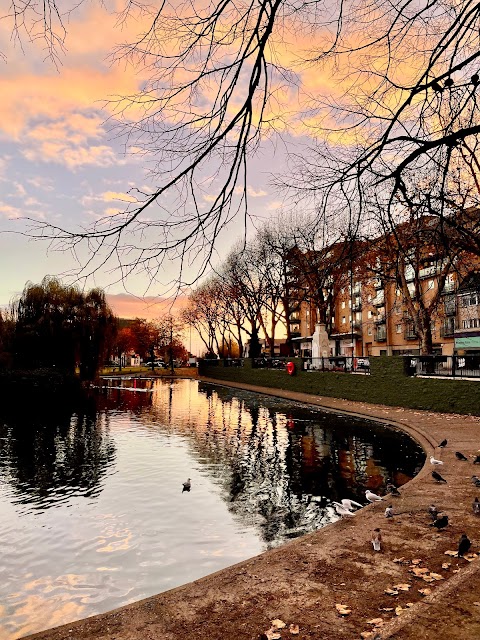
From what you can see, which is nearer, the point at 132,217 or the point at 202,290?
the point at 132,217

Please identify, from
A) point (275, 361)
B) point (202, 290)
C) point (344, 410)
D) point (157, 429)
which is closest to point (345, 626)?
point (157, 429)

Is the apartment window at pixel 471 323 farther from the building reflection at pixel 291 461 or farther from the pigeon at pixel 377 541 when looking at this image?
the pigeon at pixel 377 541

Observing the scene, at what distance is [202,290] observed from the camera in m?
59.2

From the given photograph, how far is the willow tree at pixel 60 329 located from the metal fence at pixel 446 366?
25926mm

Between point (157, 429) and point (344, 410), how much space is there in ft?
29.1

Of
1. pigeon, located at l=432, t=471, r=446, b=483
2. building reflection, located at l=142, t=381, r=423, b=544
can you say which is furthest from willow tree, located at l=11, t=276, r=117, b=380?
pigeon, located at l=432, t=471, r=446, b=483

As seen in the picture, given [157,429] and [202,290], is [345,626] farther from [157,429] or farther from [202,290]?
[202,290]

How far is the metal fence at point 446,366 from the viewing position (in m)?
18.2

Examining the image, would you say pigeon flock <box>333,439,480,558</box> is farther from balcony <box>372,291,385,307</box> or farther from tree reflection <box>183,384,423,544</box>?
balcony <box>372,291,385,307</box>

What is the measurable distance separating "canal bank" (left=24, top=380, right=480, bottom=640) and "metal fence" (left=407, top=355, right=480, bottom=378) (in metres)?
13.2

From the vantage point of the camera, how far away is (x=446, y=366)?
19453 mm

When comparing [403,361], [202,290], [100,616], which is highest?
[202,290]

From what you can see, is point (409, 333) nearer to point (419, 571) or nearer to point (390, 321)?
point (390, 321)

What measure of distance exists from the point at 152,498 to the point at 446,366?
1504 centimetres
